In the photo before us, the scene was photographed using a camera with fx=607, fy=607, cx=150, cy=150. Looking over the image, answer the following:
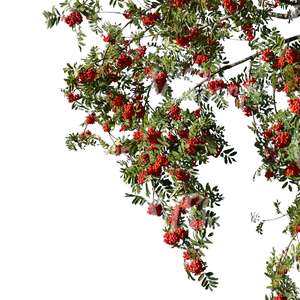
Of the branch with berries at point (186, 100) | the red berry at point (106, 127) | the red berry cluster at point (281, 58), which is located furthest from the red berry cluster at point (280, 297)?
the red berry at point (106, 127)

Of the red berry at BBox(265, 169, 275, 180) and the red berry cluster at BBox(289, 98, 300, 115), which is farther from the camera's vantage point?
the red berry at BBox(265, 169, 275, 180)

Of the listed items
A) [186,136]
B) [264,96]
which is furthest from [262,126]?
[186,136]

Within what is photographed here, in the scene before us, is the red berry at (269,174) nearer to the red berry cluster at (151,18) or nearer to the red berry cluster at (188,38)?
the red berry cluster at (188,38)

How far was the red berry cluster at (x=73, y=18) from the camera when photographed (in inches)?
249

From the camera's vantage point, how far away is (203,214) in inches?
233

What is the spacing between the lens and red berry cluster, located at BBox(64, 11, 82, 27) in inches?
249

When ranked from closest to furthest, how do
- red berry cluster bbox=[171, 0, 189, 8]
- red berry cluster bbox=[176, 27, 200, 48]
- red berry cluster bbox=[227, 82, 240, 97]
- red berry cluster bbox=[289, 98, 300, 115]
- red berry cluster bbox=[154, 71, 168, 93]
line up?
red berry cluster bbox=[289, 98, 300, 115] → red berry cluster bbox=[171, 0, 189, 8] → red berry cluster bbox=[176, 27, 200, 48] → red berry cluster bbox=[154, 71, 168, 93] → red berry cluster bbox=[227, 82, 240, 97]

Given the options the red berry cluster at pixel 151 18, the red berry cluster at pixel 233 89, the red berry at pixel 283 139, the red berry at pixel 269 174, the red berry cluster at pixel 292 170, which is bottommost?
the red berry cluster at pixel 292 170

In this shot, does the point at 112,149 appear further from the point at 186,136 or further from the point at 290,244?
the point at 290,244

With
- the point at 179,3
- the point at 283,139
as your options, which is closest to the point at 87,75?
the point at 179,3

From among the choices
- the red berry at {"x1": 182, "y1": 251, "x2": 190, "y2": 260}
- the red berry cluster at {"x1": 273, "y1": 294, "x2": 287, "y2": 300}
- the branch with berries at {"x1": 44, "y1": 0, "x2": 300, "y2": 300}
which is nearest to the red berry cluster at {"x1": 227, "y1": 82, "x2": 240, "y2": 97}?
the branch with berries at {"x1": 44, "y1": 0, "x2": 300, "y2": 300}

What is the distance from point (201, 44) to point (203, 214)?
185 centimetres

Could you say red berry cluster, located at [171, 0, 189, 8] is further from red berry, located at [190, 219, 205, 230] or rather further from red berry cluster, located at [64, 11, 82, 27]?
red berry, located at [190, 219, 205, 230]

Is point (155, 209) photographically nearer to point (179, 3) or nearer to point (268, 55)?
point (268, 55)
